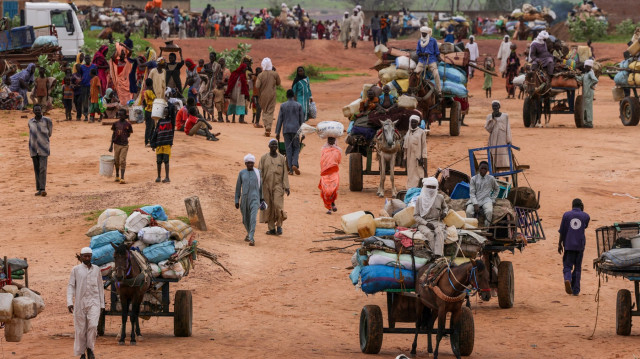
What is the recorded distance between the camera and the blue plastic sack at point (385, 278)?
1220 centimetres

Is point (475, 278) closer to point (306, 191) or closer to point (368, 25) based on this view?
point (306, 191)

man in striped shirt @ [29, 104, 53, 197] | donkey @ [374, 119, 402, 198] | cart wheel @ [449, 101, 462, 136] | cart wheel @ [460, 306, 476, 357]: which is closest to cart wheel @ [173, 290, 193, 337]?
cart wheel @ [460, 306, 476, 357]

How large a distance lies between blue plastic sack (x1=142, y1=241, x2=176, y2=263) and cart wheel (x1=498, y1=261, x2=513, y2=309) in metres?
4.61

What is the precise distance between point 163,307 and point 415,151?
8926mm

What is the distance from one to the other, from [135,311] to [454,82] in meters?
18.0

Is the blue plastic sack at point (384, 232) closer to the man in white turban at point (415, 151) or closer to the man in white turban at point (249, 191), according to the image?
the man in white turban at point (249, 191)

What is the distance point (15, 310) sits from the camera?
35.9 feet

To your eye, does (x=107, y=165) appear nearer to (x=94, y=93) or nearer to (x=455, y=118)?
(x=94, y=93)

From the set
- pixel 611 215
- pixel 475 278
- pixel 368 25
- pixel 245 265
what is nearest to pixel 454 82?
pixel 611 215

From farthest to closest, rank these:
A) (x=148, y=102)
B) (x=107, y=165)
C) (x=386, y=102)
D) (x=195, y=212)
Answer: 1. (x=148, y=102)
2. (x=107, y=165)
3. (x=386, y=102)
4. (x=195, y=212)

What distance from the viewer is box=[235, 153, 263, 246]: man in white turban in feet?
59.8

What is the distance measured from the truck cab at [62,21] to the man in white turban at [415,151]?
22212 millimetres

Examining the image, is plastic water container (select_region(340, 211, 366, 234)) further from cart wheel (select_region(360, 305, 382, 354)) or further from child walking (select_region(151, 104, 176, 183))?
child walking (select_region(151, 104, 176, 183))

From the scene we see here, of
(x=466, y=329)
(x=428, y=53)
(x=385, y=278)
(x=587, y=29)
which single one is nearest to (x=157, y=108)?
(x=428, y=53)
